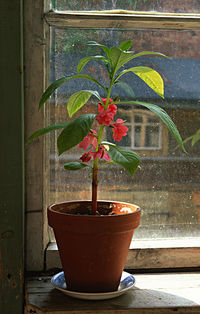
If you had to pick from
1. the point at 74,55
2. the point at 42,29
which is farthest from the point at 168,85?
the point at 42,29

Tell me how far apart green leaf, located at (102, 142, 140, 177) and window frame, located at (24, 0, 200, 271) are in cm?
35

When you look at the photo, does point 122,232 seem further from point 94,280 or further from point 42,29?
point 42,29

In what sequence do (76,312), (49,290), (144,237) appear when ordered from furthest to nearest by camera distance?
1. (144,237)
2. (49,290)
3. (76,312)

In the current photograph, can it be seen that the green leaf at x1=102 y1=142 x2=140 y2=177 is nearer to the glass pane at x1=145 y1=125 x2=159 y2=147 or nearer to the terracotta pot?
the terracotta pot

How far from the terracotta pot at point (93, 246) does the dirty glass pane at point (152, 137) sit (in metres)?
0.28

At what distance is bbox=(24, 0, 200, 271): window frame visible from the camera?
1.41 metres

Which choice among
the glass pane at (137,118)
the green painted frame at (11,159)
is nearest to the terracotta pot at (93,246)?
the green painted frame at (11,159)

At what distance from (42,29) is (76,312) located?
898mm

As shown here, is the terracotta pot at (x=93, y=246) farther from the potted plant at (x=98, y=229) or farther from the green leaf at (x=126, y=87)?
the green leaf at (x=126, y=87)

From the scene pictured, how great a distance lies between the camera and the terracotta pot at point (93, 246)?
1.20 m

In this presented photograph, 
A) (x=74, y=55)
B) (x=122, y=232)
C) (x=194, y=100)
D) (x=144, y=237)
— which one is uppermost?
(x=74, y=55)

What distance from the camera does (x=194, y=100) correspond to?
155 cm

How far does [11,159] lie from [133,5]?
0.69 metres

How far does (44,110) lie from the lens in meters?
1.43
